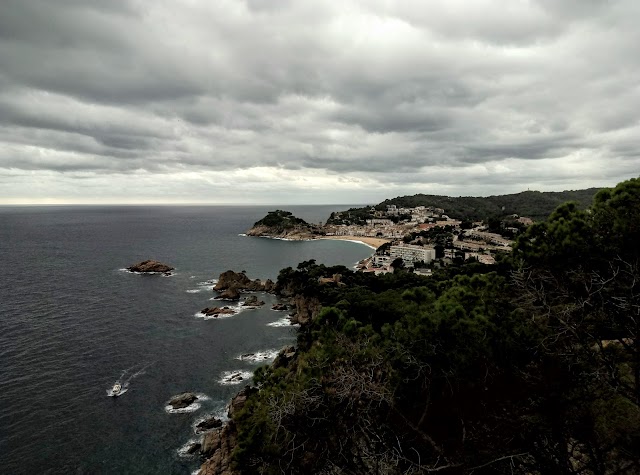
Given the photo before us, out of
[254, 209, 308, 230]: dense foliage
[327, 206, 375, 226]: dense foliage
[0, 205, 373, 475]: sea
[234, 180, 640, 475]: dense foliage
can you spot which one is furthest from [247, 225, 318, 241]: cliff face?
[234, 180, 640, 475]: dense foliage

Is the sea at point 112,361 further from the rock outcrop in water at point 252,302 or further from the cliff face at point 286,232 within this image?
the cliff face at point 286,232

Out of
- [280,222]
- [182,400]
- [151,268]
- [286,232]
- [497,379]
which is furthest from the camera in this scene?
[280,222]

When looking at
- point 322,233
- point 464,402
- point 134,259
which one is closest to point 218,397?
point 464,402

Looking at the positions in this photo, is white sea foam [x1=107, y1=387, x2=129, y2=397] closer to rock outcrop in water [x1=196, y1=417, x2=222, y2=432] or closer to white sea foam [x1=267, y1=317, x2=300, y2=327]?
rock outcrop in water [x1=196, y1=417, x2=222, y2=432]

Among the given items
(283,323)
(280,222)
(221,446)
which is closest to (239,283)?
(283,323)

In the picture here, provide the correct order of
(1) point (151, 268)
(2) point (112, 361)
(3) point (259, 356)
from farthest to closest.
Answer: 1. (1) point (151, 268)
2. (3) point (259, 356)
3. (2) point (112, 361)

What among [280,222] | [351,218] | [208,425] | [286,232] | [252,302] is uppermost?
[351,218]

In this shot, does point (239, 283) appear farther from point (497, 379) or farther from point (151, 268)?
point (497, 379)

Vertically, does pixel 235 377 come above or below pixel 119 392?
below
